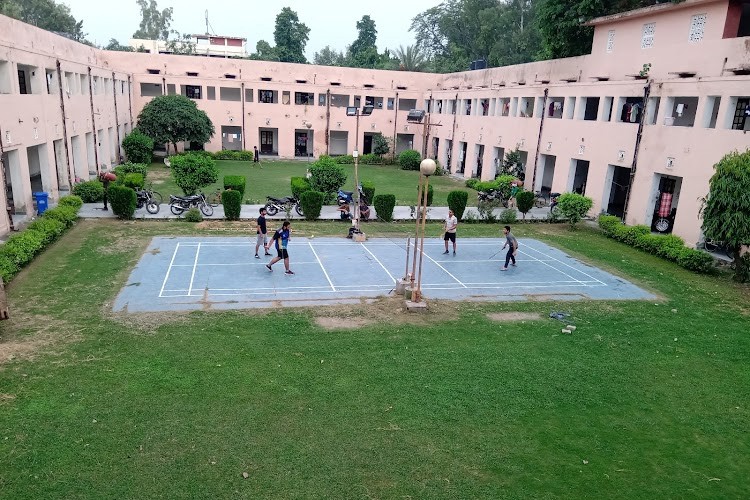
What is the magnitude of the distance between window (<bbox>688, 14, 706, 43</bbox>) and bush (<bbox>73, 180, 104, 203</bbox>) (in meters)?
24.1

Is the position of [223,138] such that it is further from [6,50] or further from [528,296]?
[528,296]

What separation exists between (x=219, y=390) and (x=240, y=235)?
35.4 ft

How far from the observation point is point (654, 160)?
69.5 feet

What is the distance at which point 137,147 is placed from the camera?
34.1 m

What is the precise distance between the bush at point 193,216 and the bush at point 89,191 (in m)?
5.12

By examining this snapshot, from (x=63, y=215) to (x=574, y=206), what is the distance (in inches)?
745

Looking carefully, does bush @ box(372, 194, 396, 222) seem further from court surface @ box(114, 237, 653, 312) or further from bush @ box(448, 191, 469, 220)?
court surface @ box(114, 237, 653, 312)

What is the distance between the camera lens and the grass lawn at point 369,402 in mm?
6832

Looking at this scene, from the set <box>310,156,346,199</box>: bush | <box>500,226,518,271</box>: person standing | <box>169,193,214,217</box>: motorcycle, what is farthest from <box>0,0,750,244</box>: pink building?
<box>310,156,346,199</box>: bush

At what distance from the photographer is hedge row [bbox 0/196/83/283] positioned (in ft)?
44.2

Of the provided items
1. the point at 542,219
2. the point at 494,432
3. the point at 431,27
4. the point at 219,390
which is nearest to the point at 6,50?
the point at 219,390

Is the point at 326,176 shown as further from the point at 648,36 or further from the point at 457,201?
the point at 648,36

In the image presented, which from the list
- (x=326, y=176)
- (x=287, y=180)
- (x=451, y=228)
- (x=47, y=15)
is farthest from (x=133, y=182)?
(x=47, y=15)

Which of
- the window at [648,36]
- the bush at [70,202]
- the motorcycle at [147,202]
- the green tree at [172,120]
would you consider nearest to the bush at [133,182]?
the motorcycle at [147,202]
